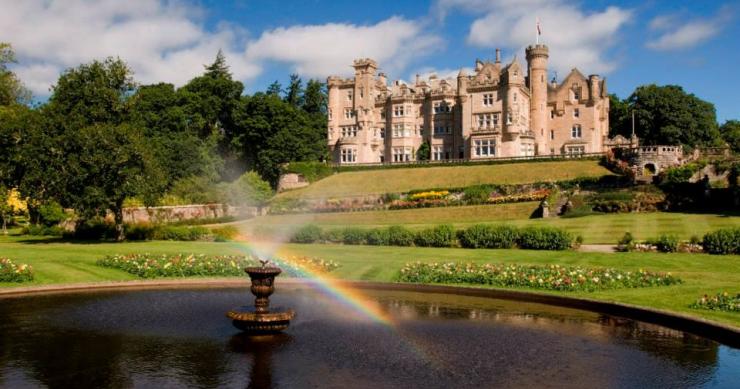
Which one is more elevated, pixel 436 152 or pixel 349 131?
pixel 349 131

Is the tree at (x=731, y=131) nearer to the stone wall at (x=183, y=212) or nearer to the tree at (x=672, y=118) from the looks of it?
the tree at (x=672, y=118)

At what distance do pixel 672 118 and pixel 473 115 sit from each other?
103ft

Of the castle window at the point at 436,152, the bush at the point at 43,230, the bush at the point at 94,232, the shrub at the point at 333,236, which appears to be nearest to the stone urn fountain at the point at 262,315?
the shrub at the point at 333,236

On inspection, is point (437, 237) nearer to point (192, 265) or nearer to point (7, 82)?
point (192, 265)

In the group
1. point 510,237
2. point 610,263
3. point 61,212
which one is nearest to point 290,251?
point 510,237

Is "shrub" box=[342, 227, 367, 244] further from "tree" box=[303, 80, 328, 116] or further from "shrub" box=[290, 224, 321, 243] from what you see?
"tree" box=[303, 80, 328, 116]

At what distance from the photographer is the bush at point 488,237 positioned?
3341 cm

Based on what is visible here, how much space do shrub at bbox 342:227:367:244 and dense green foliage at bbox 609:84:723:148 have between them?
231 feet

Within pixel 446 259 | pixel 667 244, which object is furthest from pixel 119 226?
pixel 667 244

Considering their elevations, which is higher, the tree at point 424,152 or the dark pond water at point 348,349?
the tree at point 424,152

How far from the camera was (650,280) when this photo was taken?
75.1 feet

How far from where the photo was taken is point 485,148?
82.1m

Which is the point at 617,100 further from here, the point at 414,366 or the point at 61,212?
the point at 414,366

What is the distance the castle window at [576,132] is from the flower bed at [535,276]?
63.0m
